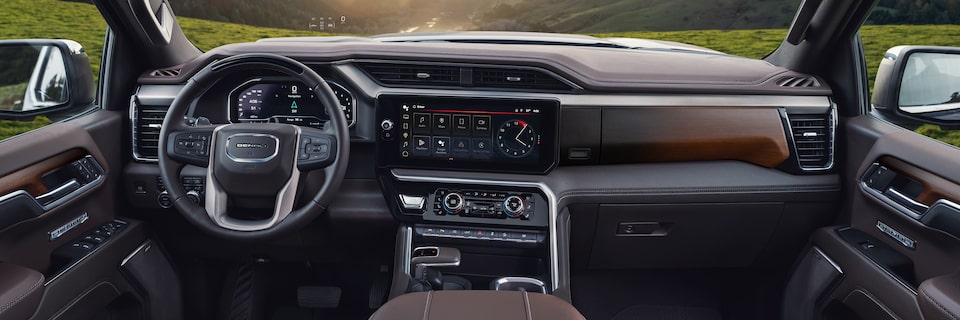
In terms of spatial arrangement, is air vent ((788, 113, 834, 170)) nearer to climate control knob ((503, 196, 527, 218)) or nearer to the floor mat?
the floor mat

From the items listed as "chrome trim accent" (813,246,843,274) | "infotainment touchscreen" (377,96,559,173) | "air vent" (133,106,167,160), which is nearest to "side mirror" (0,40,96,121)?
"air vent" (133,106,167,160)

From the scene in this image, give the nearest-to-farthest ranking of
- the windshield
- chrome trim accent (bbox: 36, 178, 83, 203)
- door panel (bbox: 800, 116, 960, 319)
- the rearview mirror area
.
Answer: door panel (bbox: 800, 116, 960, 319) < chrome trim accent (bbox: 36, 178, 83, 203) < the rearview mirror area < the windshield

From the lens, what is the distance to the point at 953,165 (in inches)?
76.4

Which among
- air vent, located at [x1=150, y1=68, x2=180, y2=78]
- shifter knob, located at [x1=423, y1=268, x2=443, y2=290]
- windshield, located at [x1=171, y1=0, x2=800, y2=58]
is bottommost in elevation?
shifter knob, located at [x1=423, y1=268, x2=443, y2=290]

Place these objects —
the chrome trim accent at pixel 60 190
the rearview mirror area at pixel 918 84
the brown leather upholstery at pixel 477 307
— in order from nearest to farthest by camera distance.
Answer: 1. the brown leather upholstery at pixel 477 307
2. the chrome trim accent at pixel 60 190
3. the rearview mirror area at pixel 918 84

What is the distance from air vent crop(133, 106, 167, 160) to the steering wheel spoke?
441 mm

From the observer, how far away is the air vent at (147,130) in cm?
249

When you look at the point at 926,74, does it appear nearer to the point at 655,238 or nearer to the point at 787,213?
the point at 787,213

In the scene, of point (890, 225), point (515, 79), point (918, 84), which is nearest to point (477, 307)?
point (515, 79)

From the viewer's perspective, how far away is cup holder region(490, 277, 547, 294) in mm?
2254

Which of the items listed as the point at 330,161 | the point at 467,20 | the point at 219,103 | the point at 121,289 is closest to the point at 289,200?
the point at 330,161

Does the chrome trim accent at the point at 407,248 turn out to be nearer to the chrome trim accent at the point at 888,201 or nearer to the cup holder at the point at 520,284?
the cup holder at the point at 520,284

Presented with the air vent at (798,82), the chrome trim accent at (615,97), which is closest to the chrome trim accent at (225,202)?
the chrome trim accent at (615,97)

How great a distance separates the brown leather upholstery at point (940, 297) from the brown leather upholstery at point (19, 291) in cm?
252
